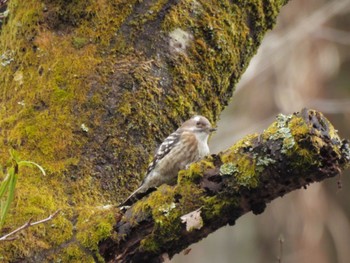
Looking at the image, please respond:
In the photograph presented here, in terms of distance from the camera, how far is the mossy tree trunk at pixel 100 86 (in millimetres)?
3557

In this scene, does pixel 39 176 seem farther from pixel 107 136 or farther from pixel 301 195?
pixel 301 195

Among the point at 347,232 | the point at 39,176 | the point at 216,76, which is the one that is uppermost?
the point at 39,176

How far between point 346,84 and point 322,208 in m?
1.64

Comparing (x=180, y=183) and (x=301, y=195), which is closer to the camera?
(x=180, y=183)

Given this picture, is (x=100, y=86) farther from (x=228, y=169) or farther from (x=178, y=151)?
(x=228, y=169)

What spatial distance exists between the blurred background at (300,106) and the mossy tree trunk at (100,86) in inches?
207

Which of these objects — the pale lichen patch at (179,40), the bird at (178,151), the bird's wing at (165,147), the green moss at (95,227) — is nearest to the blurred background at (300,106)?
the bird at (178,151)

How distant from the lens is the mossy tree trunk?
356 cm

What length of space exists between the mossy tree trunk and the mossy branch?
0.74 feet

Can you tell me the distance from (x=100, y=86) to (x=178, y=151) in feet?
2.64

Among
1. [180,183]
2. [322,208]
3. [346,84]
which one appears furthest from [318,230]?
[180,183]

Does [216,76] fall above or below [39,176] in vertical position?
below

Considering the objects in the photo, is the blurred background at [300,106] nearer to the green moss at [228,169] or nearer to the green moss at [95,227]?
the green moss at [95,227]

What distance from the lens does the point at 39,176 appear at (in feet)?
11.6
